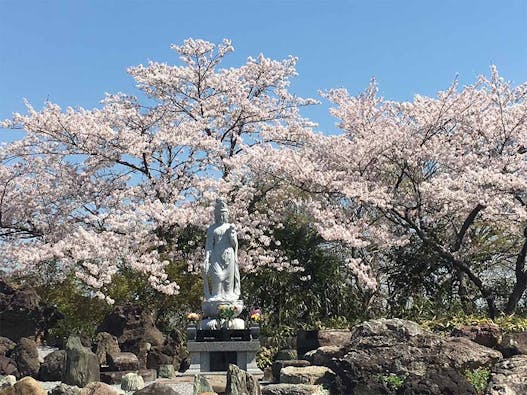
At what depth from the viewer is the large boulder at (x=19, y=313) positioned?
15.3 meters

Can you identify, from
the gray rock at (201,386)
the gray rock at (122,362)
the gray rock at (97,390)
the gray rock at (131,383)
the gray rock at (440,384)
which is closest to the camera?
the gray rock at (440,384)

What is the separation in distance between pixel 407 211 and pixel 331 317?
372cm

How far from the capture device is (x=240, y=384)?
869cm

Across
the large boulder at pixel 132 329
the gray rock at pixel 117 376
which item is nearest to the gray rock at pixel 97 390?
the gray rock at pixel 117 376

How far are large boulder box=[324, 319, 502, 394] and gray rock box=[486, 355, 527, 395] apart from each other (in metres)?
0.46

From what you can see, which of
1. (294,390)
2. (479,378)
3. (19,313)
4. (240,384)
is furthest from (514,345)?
(19,313)

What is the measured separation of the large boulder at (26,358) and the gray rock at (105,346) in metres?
1.18

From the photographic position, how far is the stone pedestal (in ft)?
40.7

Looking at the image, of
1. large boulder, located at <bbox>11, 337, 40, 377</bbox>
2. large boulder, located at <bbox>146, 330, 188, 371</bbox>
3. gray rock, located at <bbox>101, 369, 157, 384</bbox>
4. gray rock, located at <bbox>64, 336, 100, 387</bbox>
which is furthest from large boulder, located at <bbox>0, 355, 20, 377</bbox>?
large boulder, located at <bbox>146, 330, 188, 371</bbox>

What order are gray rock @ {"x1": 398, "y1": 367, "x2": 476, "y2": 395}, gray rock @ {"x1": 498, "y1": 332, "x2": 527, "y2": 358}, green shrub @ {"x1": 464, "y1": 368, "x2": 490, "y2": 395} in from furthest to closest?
1. gray rock @ {"x1": 498, "y1": 332, "x2": 527, "y2": 358}
2. green shrub @ {"x1": 464, "y1": 368, "x2": 490, "y2": 395}
3. gray rock @ {"x1": 398, "y1": 367, "x2": 476, "y2": 395}

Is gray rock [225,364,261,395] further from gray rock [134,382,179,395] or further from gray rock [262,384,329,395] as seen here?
gray rock [134,382,179,395]

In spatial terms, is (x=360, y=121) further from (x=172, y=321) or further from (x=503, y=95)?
(x=172, y=321)

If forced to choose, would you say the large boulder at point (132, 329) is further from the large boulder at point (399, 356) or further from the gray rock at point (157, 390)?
the large boulder at point (399, 356)

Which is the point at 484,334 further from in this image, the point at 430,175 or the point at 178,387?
the point at 430,175
